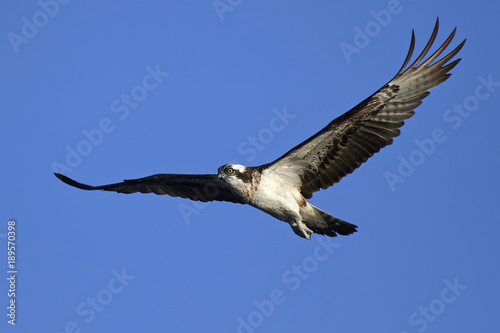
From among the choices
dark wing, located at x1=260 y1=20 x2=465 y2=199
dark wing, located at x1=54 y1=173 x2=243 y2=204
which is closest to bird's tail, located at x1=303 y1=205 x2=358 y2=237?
dark wing, located at x1=260 y1=20 x2=465 y2=199

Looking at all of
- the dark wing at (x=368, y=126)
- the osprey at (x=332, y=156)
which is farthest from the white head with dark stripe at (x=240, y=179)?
the dark wing at (x=368, y=126)

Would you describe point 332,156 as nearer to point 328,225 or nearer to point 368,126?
point 368,126

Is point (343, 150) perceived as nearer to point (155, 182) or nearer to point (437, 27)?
point (437, 27)

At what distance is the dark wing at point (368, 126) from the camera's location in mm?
13789

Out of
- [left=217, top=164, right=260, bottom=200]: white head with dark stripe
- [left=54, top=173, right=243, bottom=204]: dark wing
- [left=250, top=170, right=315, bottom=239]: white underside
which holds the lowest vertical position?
[left=250, top=170, right=315, bottom=239]: white underside

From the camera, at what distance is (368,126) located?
14125mm

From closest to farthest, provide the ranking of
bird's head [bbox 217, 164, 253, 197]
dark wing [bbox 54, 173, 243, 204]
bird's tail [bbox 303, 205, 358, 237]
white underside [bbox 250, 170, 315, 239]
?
bird's head [bbox 217, 164, 253, 197]
white underside [bbox 250, 170, 315, 239]
bird's tail [bbox 303, 205, 358, 237]
dark wing [bbox 54, 173, 243, 204]

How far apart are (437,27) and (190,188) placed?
6151 millimetres

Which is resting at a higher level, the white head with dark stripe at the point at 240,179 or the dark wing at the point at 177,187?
the dark wing at the point at 177,187

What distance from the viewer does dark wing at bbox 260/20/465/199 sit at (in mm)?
13789

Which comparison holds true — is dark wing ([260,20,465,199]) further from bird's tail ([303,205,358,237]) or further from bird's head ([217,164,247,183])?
bird's tail ([303,205,358,237])

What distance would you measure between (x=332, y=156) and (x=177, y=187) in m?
3.70

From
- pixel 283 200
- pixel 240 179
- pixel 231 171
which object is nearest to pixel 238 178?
pixel 240 179

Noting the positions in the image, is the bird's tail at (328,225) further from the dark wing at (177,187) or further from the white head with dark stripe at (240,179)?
the dark wing at (177,187)
